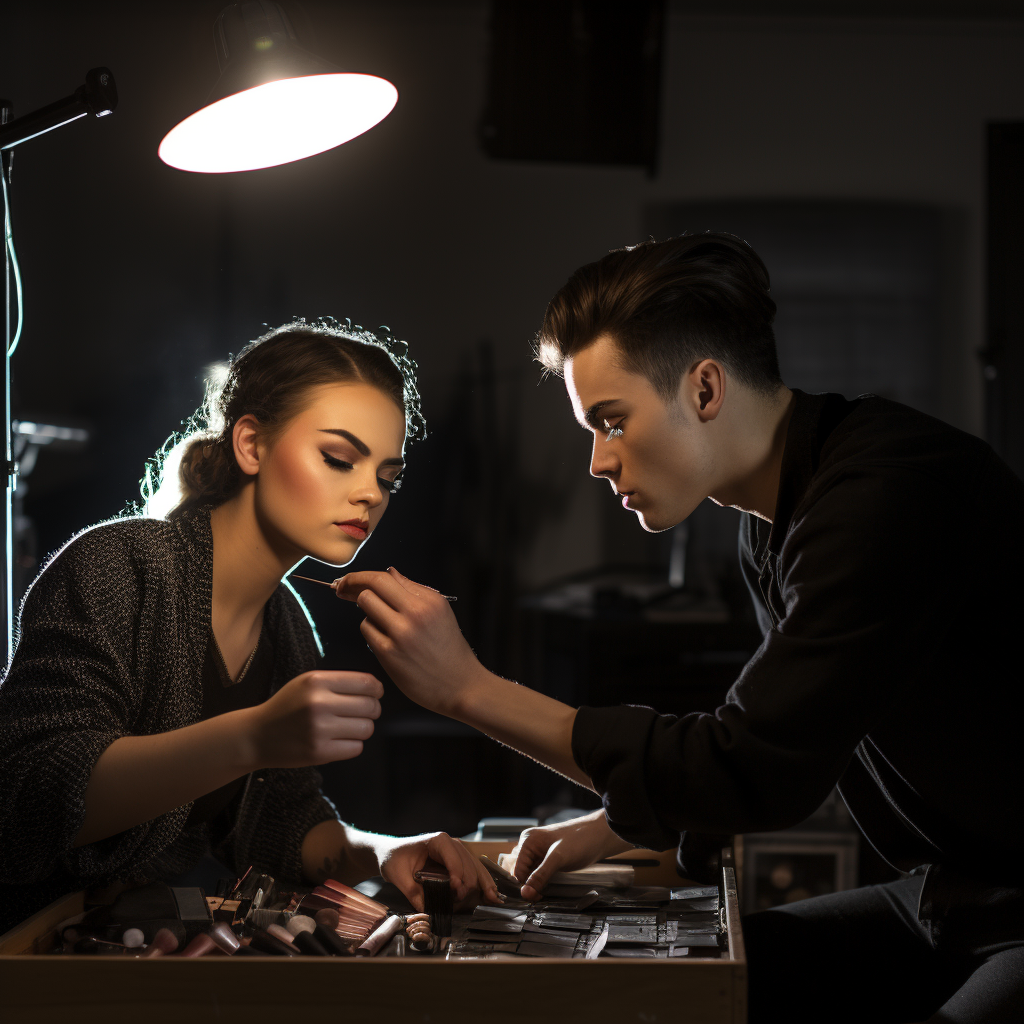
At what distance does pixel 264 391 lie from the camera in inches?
49.9

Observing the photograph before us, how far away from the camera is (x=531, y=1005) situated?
781 millimetres

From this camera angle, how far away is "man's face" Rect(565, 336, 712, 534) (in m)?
1.09

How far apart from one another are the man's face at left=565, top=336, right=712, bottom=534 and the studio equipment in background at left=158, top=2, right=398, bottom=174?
Answer: 0.43 m

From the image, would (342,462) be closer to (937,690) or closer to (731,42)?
(937,690)

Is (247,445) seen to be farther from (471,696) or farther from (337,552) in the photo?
(471,696)

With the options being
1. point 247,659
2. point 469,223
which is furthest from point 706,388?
point 469,223

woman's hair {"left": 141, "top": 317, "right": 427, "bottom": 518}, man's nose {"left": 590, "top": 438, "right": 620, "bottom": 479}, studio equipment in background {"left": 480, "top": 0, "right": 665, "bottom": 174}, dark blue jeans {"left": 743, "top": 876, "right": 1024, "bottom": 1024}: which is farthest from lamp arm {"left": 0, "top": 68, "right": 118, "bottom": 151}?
studio equipment in background {"left": 480, "top": 0, "right": 665, "bottom": 174}

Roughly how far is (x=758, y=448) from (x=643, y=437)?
0.14m

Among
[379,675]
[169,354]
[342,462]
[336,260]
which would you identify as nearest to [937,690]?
[342,462]

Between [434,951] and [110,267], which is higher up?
[110,267]

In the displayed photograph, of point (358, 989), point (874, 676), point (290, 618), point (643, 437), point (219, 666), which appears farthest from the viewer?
point (290, 618)

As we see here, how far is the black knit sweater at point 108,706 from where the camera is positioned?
3.11 feet

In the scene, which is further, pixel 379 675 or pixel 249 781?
pixel 379 675

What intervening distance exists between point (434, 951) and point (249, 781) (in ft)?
1.33
